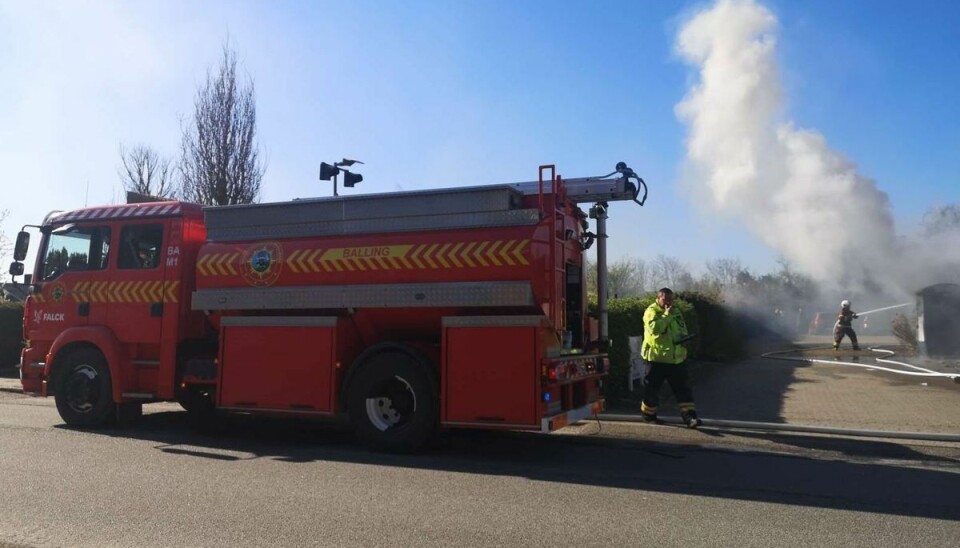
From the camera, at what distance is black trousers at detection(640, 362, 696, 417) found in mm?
9422

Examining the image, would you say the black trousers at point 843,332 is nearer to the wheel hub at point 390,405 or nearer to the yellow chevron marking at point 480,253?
the yellow chevron marking at point 480,253

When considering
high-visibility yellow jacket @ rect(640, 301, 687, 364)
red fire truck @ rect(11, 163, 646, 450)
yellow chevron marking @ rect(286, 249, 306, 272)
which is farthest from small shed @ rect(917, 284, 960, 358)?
yellow chevron marking @ rect(286, 249, 306, 272)

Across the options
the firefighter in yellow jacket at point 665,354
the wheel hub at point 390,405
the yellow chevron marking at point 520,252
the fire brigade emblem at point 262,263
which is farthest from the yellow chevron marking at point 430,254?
the firefighter in yellow jacket at point 665,354

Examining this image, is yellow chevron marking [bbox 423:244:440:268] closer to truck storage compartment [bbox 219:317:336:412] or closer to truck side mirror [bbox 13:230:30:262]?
truck storage compartment [bbox 219:317:336:412]

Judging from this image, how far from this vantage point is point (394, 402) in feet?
26.0

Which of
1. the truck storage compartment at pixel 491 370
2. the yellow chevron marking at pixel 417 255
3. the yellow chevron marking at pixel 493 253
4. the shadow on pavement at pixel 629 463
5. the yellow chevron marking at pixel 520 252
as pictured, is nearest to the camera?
the shadow on pavement at pixel 629 463

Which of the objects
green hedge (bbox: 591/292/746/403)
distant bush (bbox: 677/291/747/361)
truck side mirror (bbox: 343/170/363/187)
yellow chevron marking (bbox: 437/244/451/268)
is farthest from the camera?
distant bush (bbox: 677/291/747/361)

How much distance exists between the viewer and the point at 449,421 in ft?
24.1

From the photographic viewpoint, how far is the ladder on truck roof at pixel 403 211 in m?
7.56

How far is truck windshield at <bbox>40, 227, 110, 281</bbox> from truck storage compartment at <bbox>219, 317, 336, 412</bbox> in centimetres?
252

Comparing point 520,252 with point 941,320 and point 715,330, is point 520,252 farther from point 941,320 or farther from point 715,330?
point 941,320

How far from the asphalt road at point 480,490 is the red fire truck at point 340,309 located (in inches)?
23.8

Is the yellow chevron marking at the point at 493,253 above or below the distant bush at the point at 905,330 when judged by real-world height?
above

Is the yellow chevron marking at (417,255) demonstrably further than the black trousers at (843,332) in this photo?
No
